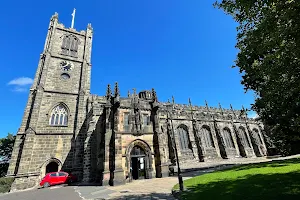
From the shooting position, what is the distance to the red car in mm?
18234

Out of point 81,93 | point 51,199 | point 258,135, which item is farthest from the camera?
point 258,135

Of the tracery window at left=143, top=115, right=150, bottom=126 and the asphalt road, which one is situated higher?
the tracery window at left=143, top=115, right=150, bottom=126

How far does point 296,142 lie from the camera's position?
14.6 m

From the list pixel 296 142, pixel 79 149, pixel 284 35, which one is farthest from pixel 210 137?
pixel 284 35

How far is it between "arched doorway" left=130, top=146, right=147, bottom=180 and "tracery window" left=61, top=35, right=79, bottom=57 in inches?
879

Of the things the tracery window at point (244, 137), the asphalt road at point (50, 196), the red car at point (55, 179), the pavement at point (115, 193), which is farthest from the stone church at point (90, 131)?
the asphalt road at point (50, 196)

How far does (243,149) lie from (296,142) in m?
21.9

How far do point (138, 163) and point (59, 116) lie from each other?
48.7 ft

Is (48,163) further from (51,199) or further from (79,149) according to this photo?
(51,199)

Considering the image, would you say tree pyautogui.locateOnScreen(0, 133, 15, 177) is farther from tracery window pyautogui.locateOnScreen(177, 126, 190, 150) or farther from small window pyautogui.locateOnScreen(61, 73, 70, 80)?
tracery window pyautogui.locateOnScreen(177, 126, 190, 150)

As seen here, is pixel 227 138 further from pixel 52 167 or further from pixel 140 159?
pixel 52 167

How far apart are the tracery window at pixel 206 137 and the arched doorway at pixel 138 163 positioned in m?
17.0

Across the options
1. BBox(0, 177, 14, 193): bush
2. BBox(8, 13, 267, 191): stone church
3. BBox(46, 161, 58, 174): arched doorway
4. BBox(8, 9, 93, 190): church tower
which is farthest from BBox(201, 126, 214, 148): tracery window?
BBox(0, 177, 14, 193): bush

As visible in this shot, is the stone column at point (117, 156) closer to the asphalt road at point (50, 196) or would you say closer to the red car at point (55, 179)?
the asphalt road at point (50, 196)
